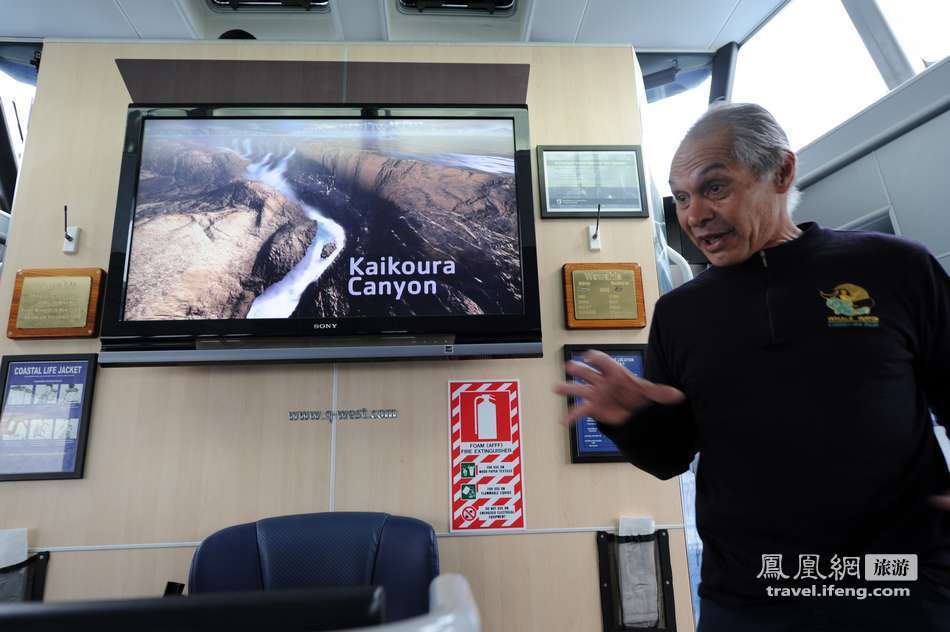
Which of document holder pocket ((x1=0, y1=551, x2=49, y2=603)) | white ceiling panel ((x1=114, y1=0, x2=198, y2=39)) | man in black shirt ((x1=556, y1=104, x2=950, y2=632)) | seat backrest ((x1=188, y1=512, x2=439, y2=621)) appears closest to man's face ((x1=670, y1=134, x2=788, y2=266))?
man in black shirt ((x1=556, y1=104, x2=950, y2=632))

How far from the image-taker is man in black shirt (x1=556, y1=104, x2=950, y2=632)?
3.18 ft

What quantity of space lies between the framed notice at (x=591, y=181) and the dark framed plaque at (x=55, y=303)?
5.72ft

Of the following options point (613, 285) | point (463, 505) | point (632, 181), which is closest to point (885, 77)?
point (632, 181)

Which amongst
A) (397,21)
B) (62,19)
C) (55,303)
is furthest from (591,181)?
(62,19)

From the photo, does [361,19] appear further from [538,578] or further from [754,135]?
[538,578]

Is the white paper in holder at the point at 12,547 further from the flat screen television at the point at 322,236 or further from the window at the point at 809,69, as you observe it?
the window at the point at 809,69

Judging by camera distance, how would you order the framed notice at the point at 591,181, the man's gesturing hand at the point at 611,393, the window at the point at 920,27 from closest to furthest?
the man's gesturing hand at the point at 611,393 < the framed notice at the point at 591,181 < the window at the point at 920,27

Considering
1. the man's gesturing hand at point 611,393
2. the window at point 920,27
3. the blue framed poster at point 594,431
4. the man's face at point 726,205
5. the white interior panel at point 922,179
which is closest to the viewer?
the man's gesturing hand at point 611,393

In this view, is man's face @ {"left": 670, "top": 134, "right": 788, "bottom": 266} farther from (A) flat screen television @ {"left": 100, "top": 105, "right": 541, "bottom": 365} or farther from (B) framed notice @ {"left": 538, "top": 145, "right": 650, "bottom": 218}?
(B) framed notice @ {"left": 538, "top": 145, "right": 650, "bottom": 218}

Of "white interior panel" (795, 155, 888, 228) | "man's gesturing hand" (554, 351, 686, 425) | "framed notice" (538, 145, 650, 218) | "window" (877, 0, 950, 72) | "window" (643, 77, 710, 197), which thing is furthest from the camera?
"window" (643, 77, 710, 197)

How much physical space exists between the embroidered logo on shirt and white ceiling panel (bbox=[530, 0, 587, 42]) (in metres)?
2.08

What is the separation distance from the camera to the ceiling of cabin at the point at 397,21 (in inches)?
102

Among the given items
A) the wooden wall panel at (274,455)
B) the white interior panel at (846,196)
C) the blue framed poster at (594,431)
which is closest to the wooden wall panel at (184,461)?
the wooden wall panel at (274,455)

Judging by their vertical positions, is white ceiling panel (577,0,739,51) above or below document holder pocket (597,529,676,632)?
above
